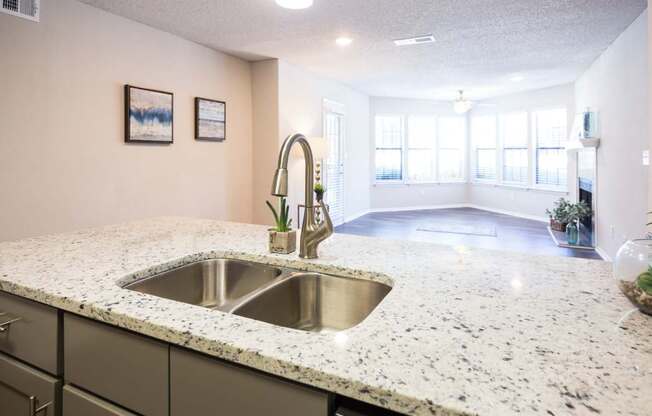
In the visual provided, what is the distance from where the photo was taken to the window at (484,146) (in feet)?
30.8

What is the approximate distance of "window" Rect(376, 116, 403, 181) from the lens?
9.27 m

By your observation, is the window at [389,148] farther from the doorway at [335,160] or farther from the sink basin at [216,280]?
the sink basin at [216,280]

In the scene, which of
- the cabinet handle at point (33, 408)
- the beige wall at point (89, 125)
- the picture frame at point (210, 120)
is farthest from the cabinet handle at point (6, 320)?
the picture frame at point (210, 120)

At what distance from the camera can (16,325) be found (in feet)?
3.55

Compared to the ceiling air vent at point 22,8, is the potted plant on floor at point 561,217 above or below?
below

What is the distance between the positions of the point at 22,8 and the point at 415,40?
A: 11.9ft

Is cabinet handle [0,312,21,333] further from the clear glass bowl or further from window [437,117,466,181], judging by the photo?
window [437,117,466,181]

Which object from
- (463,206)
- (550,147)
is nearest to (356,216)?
(463,206)

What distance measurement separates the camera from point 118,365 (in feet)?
2.92

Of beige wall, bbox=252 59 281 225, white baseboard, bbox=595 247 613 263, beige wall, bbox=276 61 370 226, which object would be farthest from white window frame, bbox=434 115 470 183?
beige wall, bbox=252 59 281 225

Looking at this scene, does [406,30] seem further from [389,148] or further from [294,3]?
[389,148]

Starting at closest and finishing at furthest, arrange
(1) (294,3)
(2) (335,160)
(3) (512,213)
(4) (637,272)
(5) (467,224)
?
(4) (637,272), (1) (294,3), (2) (335,160), (5) (467,224), (3) (512,213)

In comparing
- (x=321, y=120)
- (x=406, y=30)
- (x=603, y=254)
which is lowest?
(x=603, y=254)

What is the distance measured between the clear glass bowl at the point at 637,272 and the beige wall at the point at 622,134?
299 cm
